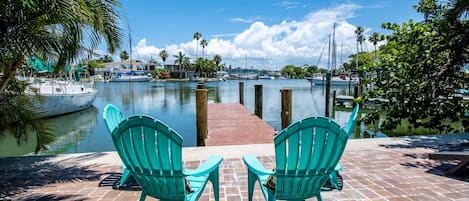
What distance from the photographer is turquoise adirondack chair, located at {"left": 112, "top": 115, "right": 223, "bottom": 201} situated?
6.68 feet

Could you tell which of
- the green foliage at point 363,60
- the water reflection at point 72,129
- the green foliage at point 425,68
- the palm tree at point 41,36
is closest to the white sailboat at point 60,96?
the water reflection at point 72,129

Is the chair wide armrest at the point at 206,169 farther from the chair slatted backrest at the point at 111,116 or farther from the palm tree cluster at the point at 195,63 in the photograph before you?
the palm tree cluster at the point at 195,63

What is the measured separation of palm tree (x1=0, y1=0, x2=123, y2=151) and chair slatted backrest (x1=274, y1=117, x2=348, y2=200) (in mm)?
2375

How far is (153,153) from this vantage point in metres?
2.09

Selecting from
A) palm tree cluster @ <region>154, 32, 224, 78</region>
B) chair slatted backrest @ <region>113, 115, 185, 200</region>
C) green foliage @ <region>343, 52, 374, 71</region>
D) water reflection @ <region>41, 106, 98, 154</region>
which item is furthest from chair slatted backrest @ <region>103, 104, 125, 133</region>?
palm tree cluster @ <region>154, 32, 224, 78</region>

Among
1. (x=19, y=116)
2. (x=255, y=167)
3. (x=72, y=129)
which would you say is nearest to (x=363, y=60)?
(x=255, y=167)

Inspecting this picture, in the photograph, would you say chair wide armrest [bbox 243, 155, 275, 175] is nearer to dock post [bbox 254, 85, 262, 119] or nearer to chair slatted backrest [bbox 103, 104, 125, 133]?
chair slatted backrest [bbox 103, 104, 125, 133]

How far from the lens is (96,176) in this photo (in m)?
3.68

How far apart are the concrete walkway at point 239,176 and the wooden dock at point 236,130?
140 cm

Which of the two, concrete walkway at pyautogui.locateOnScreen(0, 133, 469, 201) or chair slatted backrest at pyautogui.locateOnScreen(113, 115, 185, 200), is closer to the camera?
chair slatted backrest at pyautogui.locateOnScreen(113, 115, 185, 200)

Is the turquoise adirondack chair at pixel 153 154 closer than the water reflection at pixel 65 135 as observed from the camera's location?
Yes

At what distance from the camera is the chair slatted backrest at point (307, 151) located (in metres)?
2.07

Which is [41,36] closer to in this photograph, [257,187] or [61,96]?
[257,187]

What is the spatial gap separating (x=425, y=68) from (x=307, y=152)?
19.3 ft
